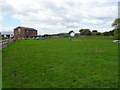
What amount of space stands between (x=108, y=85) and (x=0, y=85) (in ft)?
13.5

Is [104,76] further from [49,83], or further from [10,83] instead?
[10,83]

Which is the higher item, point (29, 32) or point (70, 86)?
point (29, 32)

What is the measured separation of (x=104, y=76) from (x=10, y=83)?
13.5 ft

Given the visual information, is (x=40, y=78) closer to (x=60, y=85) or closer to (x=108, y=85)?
(x=60, y=85)

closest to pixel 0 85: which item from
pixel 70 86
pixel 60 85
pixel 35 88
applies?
pixel 35 88

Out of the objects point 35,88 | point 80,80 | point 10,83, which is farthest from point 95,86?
point 10,83

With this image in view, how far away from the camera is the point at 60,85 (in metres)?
4.87

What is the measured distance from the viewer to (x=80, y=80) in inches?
212

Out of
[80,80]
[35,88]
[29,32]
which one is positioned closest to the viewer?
[35,88]

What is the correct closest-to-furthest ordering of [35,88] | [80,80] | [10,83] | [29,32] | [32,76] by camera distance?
[35,88] → [10,83] → [80,80] → [32,76] → [29,32]

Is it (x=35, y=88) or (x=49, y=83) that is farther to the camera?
(x=49, y=83)

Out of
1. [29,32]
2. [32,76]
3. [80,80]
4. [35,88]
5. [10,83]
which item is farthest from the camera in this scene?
[29,32]

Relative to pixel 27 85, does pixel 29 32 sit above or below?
above

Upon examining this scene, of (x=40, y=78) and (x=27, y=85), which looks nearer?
(x=27, y=85)
